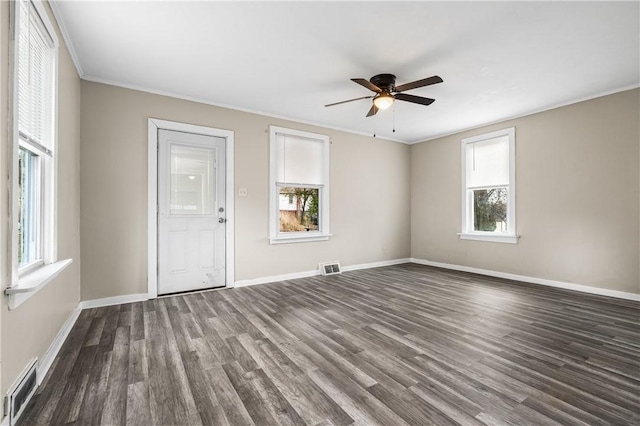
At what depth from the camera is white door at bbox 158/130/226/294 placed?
3982 mm

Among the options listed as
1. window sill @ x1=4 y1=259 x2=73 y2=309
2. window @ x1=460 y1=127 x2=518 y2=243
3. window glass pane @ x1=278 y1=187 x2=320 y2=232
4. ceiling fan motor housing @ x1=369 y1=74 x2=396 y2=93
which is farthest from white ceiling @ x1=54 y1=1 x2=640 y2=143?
window sill @ x1=4 y1=259 x2=73 y2=309

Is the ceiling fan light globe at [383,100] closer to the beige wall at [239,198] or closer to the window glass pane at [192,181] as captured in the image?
the beige wall at [239,198]

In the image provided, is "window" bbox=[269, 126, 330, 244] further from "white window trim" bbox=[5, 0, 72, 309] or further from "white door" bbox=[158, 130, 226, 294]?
"white window trim" bbox=[5, 0, 72, 309]

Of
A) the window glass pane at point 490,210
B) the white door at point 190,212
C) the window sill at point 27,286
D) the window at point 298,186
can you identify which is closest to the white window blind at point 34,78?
the window sill at point 27,286

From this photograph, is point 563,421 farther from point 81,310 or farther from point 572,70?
point 81,310

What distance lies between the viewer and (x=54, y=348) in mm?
2299

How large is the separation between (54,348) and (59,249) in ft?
2.59

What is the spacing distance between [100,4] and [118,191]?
2.07 metres

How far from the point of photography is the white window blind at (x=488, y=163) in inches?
202

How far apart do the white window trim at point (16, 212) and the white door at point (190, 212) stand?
5.13ft

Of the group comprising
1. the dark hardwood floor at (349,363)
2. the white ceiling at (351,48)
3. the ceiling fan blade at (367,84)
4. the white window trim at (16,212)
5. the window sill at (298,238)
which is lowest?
the dark hardwood floor at (349,363)

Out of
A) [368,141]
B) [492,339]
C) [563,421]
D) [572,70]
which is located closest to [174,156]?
[368,141]

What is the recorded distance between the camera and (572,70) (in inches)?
132

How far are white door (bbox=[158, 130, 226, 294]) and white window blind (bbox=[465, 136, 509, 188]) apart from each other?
445 centimetres
